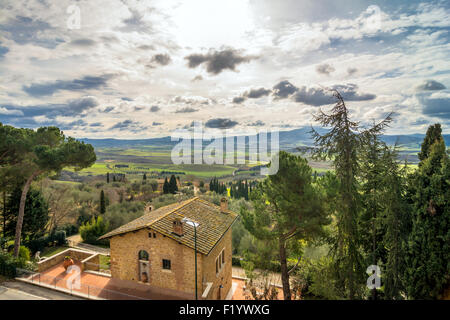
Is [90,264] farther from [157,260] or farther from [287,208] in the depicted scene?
[287,208]

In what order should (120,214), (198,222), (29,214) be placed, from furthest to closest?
(120,214) → (29,214) → (198,222)

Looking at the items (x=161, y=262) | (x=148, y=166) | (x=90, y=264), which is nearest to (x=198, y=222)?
(x=161, y=262)

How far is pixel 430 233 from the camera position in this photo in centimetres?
1070

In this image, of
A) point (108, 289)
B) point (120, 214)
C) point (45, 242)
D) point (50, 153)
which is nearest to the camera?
point (108, 289)

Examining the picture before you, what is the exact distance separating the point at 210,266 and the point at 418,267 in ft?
32.9

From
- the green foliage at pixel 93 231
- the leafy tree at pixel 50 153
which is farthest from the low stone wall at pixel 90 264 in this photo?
the green foliage at pixel 93 231

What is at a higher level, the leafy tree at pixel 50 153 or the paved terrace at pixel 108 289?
the leafy tree at pixel 50 153

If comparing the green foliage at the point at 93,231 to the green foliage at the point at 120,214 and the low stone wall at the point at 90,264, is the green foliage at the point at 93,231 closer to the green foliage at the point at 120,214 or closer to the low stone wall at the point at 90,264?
the green foliage at the point at 120,214

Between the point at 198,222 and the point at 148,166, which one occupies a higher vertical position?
the point at 198,222

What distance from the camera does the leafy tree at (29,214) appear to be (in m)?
26.8

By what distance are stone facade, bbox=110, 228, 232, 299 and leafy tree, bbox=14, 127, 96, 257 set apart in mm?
8779

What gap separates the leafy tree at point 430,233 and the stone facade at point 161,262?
9658mm

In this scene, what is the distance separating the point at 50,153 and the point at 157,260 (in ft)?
40.4

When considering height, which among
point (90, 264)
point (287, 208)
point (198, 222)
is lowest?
point (90, 264)
